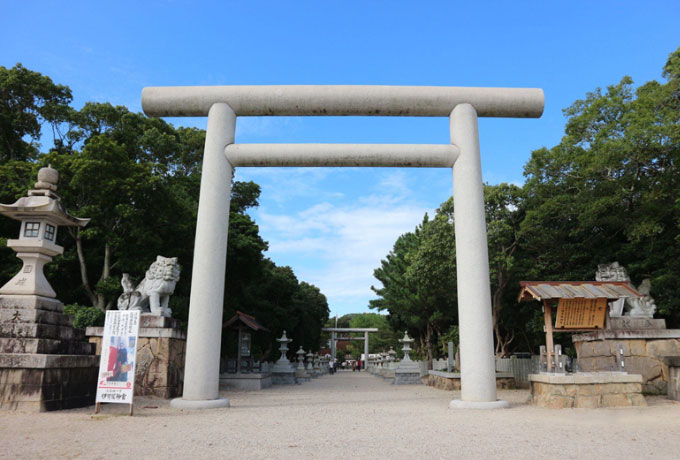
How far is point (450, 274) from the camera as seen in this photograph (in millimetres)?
15961

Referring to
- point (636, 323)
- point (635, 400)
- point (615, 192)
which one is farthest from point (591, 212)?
point (635, 400)

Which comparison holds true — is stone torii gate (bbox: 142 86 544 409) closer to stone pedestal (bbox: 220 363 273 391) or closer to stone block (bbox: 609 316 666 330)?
stone block (bbox: 609 316 666 330)

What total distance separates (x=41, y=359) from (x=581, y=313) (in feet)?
33.2

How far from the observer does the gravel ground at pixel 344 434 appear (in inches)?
169

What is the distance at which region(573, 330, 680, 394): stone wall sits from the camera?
970 cm

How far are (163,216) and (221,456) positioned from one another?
41.2 ft

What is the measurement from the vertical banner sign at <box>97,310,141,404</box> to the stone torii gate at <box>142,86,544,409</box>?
4.71ft

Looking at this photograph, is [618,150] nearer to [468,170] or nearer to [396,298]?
[468,170]

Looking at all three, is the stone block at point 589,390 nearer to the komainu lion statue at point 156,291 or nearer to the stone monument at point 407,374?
the komainu lion statue at point 156,291

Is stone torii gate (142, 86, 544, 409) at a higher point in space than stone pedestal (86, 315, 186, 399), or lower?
higher

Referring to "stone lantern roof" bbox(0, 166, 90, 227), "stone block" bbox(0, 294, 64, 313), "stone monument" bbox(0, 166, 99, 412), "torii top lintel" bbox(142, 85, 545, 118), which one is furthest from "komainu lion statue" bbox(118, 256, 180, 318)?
"torii top lintel" bbox(142, 85, 545, 118)

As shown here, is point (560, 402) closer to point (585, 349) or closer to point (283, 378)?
point (585, 349)

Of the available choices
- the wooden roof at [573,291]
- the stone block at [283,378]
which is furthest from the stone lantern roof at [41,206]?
the stone block at [283,378]

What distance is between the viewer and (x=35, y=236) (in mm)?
7824
